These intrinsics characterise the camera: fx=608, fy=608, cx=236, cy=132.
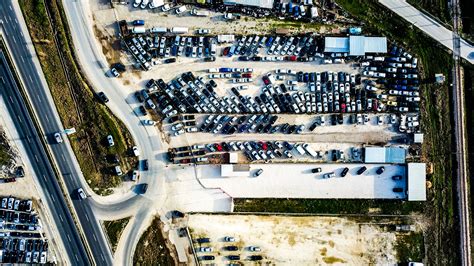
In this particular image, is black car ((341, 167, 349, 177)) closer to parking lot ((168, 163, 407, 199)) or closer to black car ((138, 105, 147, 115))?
parking lot ((168, 163, 407, 199))

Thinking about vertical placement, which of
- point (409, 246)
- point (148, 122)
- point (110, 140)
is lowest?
point (409, 246)

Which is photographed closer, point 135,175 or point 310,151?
point 135,175

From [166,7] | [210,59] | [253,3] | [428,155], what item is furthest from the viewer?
[428,155]

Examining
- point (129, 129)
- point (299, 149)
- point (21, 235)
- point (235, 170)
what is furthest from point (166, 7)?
point (21, 235)

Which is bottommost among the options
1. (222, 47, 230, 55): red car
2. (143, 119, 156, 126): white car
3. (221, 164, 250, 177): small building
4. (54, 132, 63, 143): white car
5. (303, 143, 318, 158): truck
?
(221, 164, 250, 177): small building

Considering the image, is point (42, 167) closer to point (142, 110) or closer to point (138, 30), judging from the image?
point (142, 110)

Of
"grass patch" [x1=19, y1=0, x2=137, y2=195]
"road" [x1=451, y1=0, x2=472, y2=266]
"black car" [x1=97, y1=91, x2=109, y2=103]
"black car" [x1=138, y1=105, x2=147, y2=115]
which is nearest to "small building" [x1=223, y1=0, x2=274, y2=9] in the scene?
"black car" [x1=138, y1=105, x2=147, y2=115]

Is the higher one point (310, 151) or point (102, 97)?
point (102, 97)

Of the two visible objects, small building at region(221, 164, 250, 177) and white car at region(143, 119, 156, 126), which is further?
white car at region(143, 119, 156, 126)
